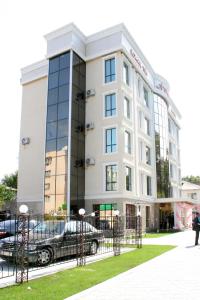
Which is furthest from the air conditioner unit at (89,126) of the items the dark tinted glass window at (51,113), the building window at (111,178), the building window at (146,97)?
the building window at (146,97)

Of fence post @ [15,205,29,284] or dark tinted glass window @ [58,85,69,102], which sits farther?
dark tinted glass window @ [58,85,69,102]

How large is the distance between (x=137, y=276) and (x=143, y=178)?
24970mm

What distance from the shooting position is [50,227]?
1230cm

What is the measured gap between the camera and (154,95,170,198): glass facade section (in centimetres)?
3862

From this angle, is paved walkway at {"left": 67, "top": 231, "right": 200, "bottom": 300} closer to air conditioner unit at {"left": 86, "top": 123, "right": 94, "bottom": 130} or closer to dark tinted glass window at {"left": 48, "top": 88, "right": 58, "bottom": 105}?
air conditioner unit at {"left": 86, "top": 123, "right": 94, "bottom": 130}

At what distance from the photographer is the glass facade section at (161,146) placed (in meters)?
38.6

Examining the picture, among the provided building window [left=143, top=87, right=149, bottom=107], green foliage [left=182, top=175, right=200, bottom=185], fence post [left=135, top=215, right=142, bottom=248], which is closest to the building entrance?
building window [left=143, top=87, right=149, bottom=107]

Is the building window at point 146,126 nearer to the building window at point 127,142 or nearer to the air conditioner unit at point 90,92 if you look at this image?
the building window at point 127,142

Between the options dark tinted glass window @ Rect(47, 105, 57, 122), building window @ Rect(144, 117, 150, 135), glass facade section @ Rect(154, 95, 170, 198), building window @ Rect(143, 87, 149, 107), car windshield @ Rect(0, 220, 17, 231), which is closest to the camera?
car windshield @ Rect(0, 220, 17, 231)

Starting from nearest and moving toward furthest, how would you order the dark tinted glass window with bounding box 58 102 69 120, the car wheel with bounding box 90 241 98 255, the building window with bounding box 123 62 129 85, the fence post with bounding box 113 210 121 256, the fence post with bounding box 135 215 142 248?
the car wheel with bounding box 90 241 98 255, the fence post with bounding box 113 210 121 256, the fence post with bounding box 135 215 142 248, the dark tinted glass window with bounding box 58 102 69 120, the building window with bounding box 123 62 129 85

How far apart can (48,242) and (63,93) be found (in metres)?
20.5

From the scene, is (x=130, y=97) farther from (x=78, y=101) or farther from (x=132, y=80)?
(x=78, y=101)

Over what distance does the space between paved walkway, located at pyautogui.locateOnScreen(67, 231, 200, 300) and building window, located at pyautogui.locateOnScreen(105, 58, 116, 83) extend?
2213 centimetres

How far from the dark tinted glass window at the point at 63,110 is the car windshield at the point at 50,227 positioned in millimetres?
18144
